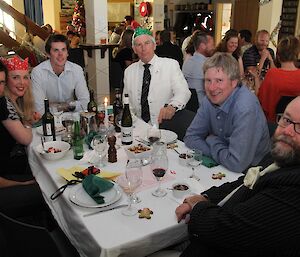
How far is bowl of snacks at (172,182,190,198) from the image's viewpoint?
167 centimetres

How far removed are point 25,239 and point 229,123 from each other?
1.29 m

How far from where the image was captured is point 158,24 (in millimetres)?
9305

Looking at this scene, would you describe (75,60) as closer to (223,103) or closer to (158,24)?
(158,24)

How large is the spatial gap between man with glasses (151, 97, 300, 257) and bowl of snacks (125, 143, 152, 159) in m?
0.59

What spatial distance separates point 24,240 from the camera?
1.45 m

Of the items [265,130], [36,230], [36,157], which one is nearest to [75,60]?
[36,157]

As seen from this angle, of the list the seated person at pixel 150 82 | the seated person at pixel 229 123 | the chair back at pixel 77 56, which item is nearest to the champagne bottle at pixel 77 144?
the seated person at pixel 229 123

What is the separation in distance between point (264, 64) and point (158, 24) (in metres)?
5.00

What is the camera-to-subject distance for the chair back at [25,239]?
53.7 inches

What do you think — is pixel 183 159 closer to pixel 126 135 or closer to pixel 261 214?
pixel 126 135

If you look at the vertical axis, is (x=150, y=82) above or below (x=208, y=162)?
above

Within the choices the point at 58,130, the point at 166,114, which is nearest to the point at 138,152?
the point at 166,114

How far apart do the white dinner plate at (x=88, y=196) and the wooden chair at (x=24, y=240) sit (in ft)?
0.64

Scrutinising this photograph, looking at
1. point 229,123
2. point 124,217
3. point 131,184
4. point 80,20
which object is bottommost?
point 124,217
